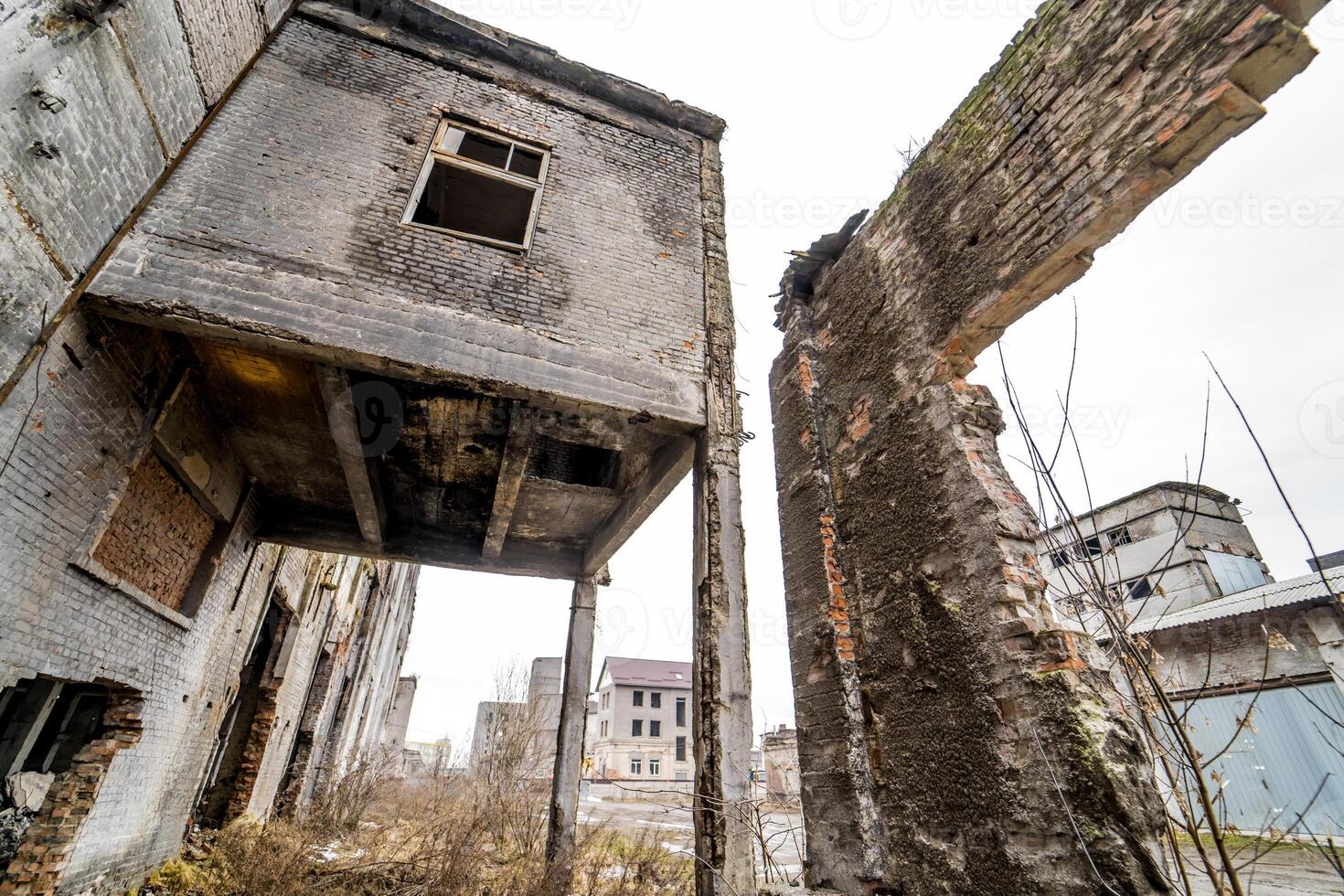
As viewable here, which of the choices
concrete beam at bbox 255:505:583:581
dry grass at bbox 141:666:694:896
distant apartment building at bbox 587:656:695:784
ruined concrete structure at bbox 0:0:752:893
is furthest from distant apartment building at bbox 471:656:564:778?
distant apartment building at bbox 587:656:695:784

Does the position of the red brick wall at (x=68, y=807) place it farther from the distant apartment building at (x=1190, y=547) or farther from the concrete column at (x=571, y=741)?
the distant apartment building at (x=1190, y=547)

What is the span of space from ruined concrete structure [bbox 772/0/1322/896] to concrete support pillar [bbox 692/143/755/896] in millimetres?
456

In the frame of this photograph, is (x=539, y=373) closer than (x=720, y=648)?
No

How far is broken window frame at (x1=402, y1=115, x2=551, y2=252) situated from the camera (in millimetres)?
5328

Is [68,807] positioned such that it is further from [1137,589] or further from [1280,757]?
[1137,589]

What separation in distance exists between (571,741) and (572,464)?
11.9ft

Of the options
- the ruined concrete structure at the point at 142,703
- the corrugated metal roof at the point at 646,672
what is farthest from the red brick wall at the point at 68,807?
the corrugated metal roof at the point at 646,672

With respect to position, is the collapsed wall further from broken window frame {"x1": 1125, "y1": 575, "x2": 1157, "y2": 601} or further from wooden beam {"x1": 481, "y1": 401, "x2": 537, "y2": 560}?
broken window frame {"x1": 1125, "y1": 575, "x2": 1157, "y2": 601}

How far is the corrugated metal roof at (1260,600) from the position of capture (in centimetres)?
1075

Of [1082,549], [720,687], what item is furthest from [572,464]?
[1082,549]

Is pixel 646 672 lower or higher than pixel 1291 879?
higher

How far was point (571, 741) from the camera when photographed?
749cm

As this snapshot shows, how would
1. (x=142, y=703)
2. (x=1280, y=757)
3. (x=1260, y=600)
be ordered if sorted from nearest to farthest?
(x=142, y=703), (x=1280, y=757), (x=1260, y=600)

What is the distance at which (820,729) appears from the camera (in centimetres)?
383
